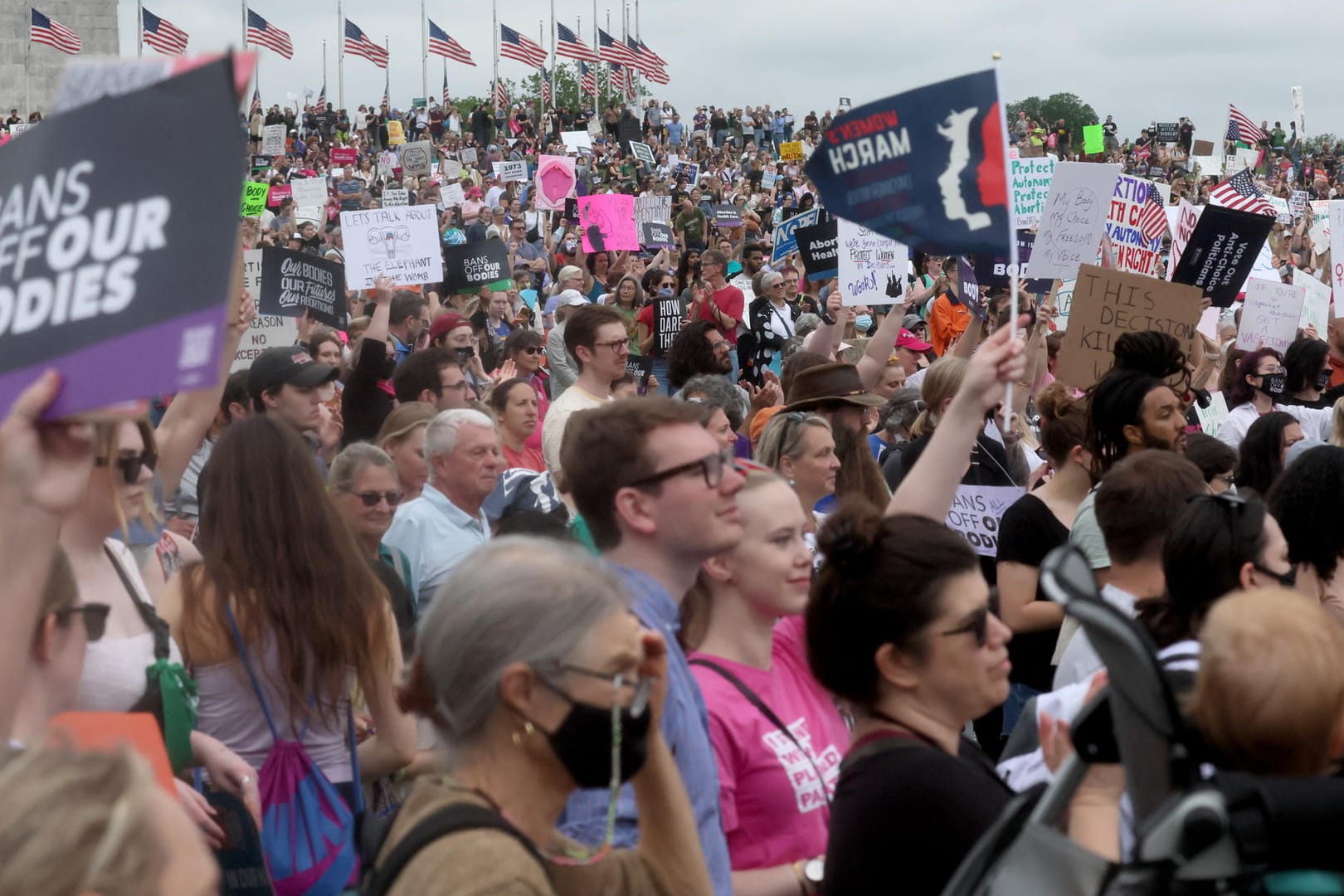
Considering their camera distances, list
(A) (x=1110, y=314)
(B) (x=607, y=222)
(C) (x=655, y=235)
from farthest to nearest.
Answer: (C) (x=655, y=235)
(B) (x=607, y=222)
(A) (x=1110, y=314)

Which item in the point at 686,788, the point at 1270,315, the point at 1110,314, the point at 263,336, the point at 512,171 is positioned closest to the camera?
the point at 686,788

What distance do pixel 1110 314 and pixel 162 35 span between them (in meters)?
34.0

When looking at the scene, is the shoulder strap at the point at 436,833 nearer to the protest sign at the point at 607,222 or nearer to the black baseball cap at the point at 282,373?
the black baseball cap at the point at 282,373

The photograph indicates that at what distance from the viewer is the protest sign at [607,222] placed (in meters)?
17.9

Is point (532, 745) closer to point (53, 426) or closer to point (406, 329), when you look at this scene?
point (53, 426)

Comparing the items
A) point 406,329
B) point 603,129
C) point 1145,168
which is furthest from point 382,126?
point 406,329

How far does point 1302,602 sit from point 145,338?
5.33 feet

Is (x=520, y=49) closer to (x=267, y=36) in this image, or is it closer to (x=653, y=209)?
(x=267, y=36)

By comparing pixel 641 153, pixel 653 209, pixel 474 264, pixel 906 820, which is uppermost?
pixel 641 153

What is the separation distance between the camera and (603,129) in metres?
47.8

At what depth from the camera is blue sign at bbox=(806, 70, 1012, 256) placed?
4379mm

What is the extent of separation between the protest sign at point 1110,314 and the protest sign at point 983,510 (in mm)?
1644

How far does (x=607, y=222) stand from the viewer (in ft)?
59.5

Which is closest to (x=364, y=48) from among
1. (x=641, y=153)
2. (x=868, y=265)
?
(x=641, y=153)
